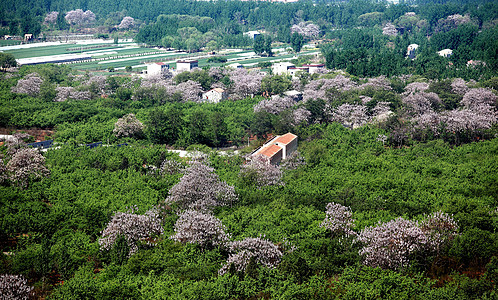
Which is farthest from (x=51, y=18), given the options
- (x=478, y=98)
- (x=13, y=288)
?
(x=13, y=288)

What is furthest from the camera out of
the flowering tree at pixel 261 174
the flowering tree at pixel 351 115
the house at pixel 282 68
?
the house at pixel 282 68

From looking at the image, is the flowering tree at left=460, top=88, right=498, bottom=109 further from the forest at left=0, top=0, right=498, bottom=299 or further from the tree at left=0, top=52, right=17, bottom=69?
the tree at left=0, top=52, right=17, bottom=69

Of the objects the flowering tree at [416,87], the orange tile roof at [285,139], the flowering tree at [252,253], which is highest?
the flowering tree at [252,253]

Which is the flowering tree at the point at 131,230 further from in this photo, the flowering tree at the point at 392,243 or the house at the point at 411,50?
the house at the point at 411,50

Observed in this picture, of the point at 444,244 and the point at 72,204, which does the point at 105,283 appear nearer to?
the point at 72,204

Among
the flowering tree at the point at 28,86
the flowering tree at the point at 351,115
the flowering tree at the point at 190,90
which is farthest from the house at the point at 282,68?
the flowering tree at the point at 28,86

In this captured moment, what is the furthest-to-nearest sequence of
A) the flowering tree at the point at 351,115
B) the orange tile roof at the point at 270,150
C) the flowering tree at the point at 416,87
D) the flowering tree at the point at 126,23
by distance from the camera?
the flowering tree at the point at 126,23 < the flowering tree at the point at 416,87 < the flowering tree at the point at 351,115 < the orange tile roof at the point at 270,150

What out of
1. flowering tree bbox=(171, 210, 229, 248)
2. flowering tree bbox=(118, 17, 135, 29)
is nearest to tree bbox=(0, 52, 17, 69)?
flowering tree bbox=(171, 210, 229, 248)
